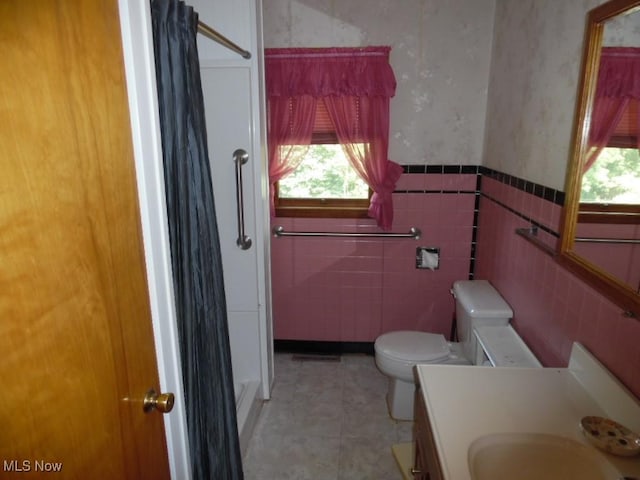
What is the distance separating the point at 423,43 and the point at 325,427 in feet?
7.62

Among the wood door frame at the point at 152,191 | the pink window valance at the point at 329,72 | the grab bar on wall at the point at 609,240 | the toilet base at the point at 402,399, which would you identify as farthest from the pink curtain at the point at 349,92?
the wood door frame at the point at 152,191

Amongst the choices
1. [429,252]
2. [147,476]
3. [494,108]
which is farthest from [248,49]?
[147,476]

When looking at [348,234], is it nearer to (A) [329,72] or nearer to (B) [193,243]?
(A) [329,72]

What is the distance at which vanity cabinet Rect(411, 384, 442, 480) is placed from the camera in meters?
1.17

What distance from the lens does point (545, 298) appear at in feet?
5.73

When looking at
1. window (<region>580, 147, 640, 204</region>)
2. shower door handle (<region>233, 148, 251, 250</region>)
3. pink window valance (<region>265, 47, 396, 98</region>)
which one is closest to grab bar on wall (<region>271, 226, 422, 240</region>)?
shower door handle (<region>233, 148, 251, 250</region>)

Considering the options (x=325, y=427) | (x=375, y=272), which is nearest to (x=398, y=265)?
(x=375, y=272)

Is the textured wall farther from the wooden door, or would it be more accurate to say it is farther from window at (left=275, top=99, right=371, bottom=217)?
the wooden door

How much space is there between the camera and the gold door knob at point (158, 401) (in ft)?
3.14

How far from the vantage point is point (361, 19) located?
101 inches

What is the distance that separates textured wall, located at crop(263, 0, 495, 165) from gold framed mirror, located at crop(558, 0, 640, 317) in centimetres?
119

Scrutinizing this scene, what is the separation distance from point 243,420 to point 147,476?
4.28ft

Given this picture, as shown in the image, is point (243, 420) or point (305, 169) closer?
point (243, 420)

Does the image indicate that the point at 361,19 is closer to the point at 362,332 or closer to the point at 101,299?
the point at 362,332
